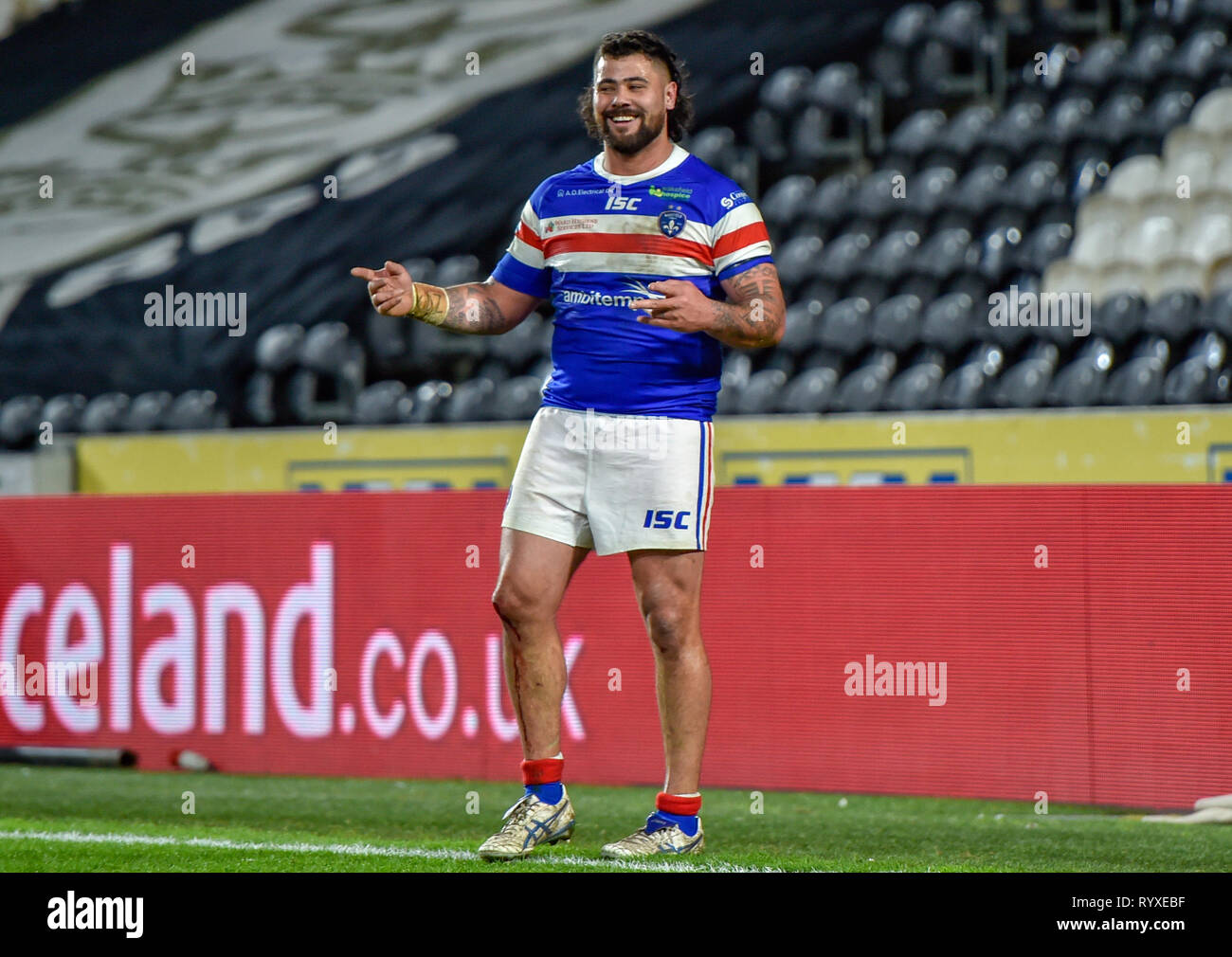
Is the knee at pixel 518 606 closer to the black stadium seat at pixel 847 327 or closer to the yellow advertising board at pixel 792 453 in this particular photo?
the yellow advertising board at pixel 792 453

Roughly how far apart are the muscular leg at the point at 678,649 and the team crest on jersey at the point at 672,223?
71cm

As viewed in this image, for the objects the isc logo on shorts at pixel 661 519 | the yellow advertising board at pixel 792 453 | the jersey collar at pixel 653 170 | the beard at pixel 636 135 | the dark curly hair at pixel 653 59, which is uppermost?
the dark curly hair at pixel 653 59

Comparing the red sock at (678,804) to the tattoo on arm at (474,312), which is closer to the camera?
the red sock at (678,804)

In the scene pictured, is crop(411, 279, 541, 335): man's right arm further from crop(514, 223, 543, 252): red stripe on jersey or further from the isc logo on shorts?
the isc logo on shorts

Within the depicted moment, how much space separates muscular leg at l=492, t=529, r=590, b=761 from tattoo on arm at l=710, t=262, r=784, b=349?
62 centimetres

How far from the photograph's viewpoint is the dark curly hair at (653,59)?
12.1 ft

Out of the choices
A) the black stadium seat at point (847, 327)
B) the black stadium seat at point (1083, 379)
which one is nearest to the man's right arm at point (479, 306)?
the black stadium seat at point (1083, 379)

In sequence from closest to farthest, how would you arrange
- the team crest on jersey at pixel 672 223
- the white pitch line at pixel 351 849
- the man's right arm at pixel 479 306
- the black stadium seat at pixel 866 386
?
the white pitch line at pixel 351 849
the team crest on jersey at pixel 672 223
the man's right arm at pixel 479 306
the black stadium seat at pixel 866 386

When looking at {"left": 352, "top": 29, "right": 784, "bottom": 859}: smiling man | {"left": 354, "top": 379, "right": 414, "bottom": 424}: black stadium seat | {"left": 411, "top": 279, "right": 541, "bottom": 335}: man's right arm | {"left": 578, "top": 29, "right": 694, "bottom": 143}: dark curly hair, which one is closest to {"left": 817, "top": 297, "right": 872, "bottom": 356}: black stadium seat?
{"left": 354, "top": 379, "right": 414, "bottom": 424}: black stadium seat

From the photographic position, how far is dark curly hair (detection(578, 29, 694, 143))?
12.1 ft

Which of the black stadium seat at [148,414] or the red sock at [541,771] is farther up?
the black stadium seat at [148,414]

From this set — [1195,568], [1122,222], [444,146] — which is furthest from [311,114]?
[1195,568]

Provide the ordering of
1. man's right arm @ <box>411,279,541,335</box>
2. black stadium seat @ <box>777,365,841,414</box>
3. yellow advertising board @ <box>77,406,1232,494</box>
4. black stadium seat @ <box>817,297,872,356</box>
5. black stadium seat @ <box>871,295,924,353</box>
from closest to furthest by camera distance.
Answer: man's right arm @ <box>411,279,541,335</box>
yellow advertising board @ <box>77,406,1232,494</box>
black stadium seat @ <box>777,365,841,414</box>
black stadium seat @ <box>871,295,924,353</box>
black stadium seat @ <box>817,297,872,356</box>
